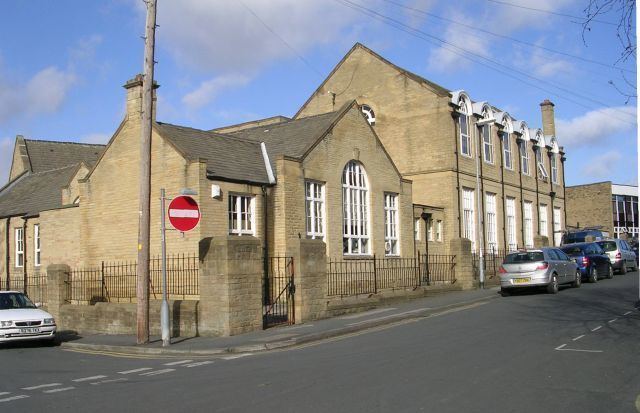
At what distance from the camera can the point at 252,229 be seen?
21828 millimetres

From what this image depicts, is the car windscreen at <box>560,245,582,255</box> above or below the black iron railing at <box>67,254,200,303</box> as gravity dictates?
above

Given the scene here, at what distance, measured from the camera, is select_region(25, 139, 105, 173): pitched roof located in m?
43.5

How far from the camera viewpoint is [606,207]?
59562 millimetres

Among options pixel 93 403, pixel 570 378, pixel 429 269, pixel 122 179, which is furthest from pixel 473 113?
pixel 93 403

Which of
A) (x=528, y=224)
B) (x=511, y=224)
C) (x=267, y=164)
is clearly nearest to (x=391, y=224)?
(x=267, y=164)

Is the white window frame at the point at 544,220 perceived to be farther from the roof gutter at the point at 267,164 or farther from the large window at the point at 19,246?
the large window at the point at 19,246

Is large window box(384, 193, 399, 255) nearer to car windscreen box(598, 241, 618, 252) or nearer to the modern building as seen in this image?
car windscreen box(598, 241, 618, 252)

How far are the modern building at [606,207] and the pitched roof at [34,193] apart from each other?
45.1 m

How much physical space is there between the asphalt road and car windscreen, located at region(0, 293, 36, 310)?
205cm

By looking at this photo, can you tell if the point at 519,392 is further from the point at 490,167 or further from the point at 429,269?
the point at 490,167

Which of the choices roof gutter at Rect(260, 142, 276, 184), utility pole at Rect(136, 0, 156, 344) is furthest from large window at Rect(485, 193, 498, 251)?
utility pole at Rect(136, 0, 156, 344)

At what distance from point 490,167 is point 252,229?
1896cm

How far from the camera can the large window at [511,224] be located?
3847cm

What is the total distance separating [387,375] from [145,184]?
8.22 metres
